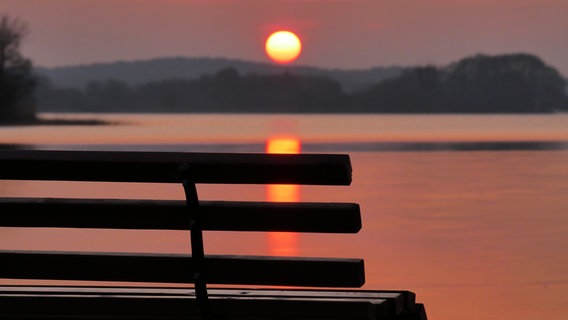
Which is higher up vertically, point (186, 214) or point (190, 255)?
point (186, 214)

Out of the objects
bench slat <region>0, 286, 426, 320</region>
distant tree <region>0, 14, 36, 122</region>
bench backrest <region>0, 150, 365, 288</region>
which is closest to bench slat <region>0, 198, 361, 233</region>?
bench backrest <region>0, 150, 365, 288</region>

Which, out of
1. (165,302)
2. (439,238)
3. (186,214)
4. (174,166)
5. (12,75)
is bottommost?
(165,302)

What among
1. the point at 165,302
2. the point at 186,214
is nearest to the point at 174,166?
the point at 186,214

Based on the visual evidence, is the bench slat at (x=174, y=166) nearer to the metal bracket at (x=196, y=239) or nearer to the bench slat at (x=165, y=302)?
the metal bracket at (x=196, y=239)

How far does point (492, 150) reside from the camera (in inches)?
1496

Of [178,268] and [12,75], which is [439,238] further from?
[12,75]

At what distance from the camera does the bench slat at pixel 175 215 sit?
410 cm

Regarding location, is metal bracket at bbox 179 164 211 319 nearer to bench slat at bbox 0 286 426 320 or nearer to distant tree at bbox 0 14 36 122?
bench slat at bbox 0 286 426 320

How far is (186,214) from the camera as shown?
4.24 metres

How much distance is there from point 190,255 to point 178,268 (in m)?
0.05

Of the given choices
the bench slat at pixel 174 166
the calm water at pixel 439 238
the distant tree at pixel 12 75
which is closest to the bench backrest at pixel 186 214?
the bench slat at pixel 174 166

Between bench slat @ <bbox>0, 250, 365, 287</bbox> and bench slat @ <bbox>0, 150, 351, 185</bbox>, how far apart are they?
237 mm

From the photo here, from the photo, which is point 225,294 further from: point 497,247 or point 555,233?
point 555,233

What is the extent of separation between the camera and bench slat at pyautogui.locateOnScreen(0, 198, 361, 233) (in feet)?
13.5
